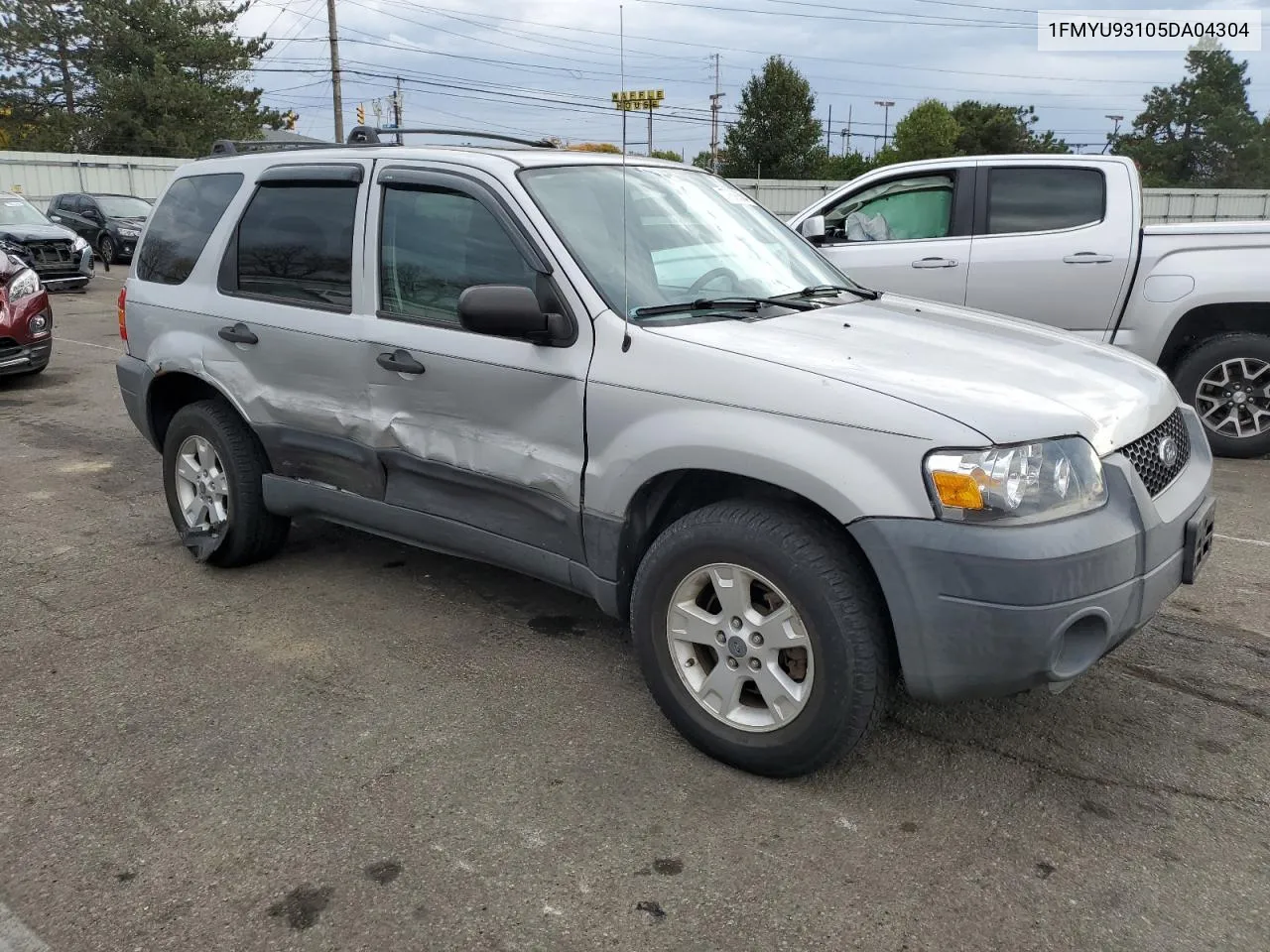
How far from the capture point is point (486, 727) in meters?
3.39

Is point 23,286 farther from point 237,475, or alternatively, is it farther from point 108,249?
point 108,249

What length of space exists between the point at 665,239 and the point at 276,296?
1.71m

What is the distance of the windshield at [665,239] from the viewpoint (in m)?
3.47

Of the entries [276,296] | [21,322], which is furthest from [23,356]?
[276,296]

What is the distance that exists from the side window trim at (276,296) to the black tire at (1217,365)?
538 centimetres

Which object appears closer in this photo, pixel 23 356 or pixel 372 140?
pixel 372 140

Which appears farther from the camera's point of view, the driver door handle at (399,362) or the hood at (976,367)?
the driver door handle at (399,362)

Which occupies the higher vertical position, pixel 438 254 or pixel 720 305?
pixel 438 254

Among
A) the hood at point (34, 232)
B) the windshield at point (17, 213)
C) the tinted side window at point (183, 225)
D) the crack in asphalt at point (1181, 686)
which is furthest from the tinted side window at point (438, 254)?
the windshield at point (17, 213)

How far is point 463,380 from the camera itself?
3637mm

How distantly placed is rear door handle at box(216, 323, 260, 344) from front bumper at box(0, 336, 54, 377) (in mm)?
6276

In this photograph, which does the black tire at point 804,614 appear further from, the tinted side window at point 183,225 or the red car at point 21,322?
the red car at point 21,322

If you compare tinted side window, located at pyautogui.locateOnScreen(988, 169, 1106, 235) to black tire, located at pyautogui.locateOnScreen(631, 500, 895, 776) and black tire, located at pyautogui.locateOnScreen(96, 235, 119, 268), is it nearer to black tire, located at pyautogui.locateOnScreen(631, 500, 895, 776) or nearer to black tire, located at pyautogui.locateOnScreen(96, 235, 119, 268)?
black tire, located at pyautogui.locateOnScreen(631, 500, 895, 776)

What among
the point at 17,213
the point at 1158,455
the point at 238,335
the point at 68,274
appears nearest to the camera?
the point at 1158,455
